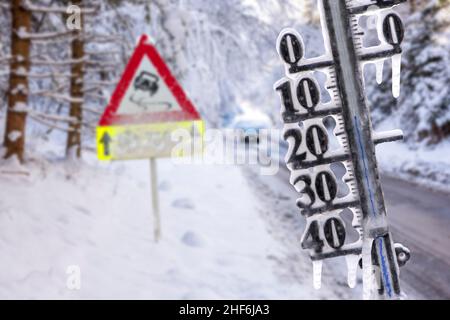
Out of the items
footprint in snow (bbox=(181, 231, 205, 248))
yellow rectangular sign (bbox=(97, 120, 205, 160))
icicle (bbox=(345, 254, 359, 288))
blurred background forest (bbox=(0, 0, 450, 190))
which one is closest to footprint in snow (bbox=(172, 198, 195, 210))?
footprint in snow (bbox=(181, 231, 205, 248))

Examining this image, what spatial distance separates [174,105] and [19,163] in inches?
93.8


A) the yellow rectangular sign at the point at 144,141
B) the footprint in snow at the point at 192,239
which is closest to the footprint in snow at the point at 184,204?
the footprint in snow at the point at 192,239

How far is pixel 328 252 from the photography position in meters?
0.70

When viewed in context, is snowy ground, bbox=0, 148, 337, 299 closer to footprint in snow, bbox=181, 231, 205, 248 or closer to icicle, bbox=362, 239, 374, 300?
footprint in snow, bbox=181, 231, 205, 248

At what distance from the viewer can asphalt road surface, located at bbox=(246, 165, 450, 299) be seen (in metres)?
2.45

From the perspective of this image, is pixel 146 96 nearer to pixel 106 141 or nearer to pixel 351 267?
pixel 106 141

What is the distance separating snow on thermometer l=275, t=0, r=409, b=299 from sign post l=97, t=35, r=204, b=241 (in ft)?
5.65

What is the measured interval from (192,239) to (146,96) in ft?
4.63

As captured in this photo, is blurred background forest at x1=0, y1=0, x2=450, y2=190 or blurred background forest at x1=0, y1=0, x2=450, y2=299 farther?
blurred background forest at x1=0, y1=0, x2=450, y2=190

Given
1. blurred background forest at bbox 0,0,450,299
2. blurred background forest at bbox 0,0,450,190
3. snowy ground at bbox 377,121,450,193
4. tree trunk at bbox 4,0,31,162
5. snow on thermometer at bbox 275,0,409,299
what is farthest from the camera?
snowy ground at bbox 377,121,450,193

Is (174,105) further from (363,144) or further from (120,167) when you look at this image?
(120,167)

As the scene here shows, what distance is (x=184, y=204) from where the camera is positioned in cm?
468

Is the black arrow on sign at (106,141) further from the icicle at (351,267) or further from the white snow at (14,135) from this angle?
the white snow at (14,135)
